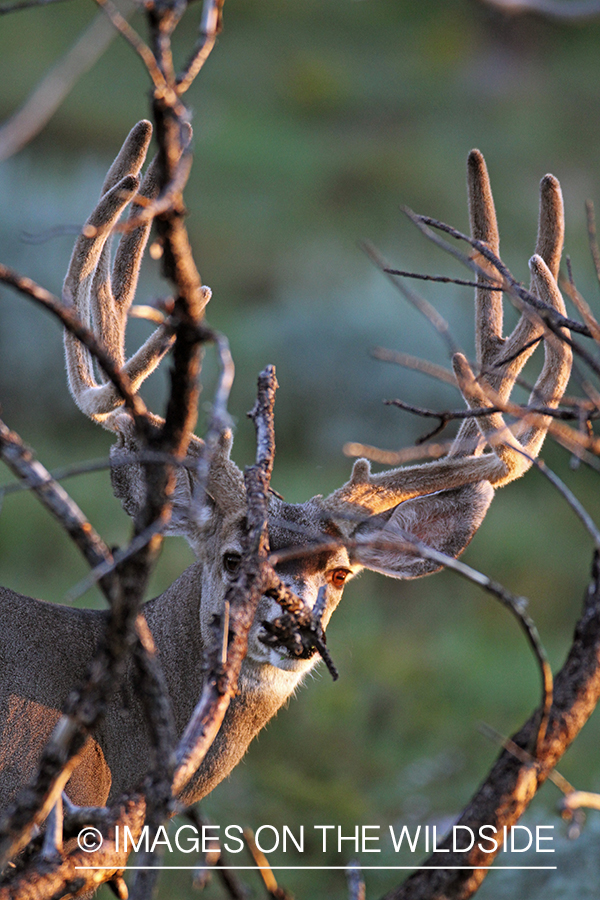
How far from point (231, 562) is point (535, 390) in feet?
4.31

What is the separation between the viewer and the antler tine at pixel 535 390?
2562 millimetres

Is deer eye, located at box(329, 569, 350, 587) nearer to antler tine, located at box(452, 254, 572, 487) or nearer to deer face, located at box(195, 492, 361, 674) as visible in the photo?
deer face, located at box(195, 492, 361, 674)

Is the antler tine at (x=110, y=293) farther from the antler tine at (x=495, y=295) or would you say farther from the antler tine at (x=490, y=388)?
the antler tine at (x=495, y=295)

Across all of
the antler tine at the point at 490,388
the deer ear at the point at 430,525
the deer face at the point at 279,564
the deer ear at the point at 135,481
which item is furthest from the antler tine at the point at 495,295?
the deer ear at the point at 135,481

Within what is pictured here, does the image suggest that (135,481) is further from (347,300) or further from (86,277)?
(347,300)

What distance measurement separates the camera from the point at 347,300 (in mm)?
14234

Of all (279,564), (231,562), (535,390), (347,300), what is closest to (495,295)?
(535,390)

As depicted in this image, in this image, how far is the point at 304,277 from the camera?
15422 mm

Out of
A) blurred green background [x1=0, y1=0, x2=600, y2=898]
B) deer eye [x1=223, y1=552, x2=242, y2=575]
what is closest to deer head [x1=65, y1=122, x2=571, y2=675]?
deer eye [x1=223, y1=552, x2=242, y2=575]

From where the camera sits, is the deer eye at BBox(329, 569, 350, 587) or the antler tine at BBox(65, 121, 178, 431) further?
the deer eye at BBox(329, 569, 350, 587)

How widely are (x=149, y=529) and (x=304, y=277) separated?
14.3 metres

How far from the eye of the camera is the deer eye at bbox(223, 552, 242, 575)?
3.34 m

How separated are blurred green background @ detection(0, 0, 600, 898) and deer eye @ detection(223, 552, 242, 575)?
0.84 meters

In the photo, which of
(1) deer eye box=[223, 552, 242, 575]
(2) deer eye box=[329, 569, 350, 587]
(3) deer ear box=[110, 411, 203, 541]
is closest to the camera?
(3) deer ear box=[110, 411, 203, 541]
